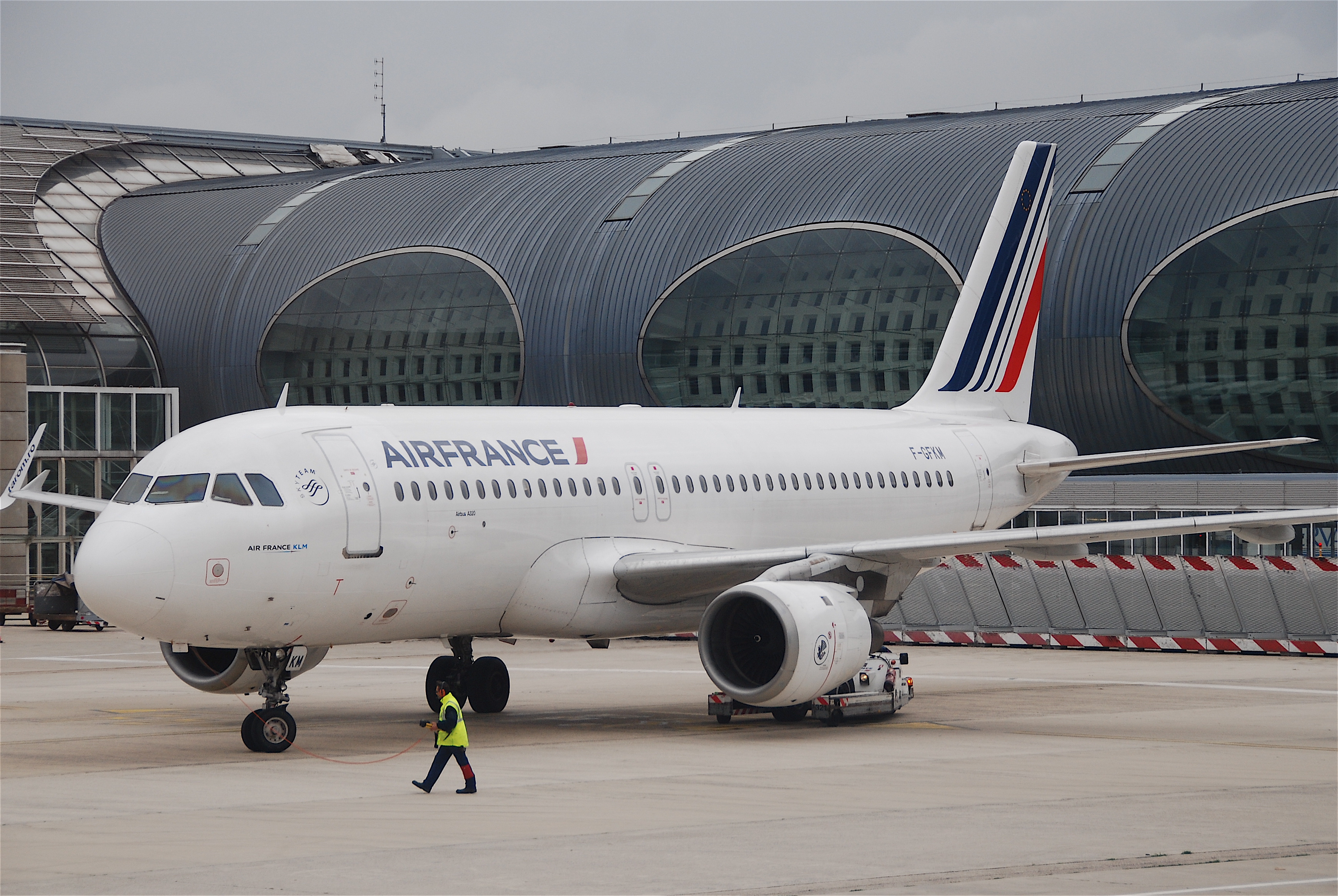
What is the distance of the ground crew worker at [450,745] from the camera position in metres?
18.2

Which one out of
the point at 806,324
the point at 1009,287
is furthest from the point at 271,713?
the point at 806,324

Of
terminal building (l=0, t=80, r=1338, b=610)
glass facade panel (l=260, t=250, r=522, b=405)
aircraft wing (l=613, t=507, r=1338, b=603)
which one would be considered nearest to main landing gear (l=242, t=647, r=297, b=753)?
aircraft wing (l=613, t=507, r=1338, b=603)

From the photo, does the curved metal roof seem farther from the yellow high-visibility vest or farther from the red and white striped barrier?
the yellow high-visibility vest

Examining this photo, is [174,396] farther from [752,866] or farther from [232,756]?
[752,866]

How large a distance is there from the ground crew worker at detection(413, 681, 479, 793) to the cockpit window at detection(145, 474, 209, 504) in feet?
14.8

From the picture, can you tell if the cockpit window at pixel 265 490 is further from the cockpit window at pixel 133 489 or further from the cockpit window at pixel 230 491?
the cockpit window at pixel 133 489

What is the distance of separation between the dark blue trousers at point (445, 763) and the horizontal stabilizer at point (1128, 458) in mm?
13957

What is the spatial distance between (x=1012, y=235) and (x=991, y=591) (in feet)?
29.0

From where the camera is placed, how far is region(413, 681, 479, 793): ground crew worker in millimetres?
18156

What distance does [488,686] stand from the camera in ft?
86.1

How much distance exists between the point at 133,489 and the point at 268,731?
327 cm

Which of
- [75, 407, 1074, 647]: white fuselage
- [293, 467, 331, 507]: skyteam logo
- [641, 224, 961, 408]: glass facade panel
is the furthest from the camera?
[641, 224, 961, 408]: glass facade panel

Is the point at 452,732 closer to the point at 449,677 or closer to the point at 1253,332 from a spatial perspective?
the point at 449,677

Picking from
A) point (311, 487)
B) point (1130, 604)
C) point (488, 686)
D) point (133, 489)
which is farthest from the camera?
point (1130, 604)
